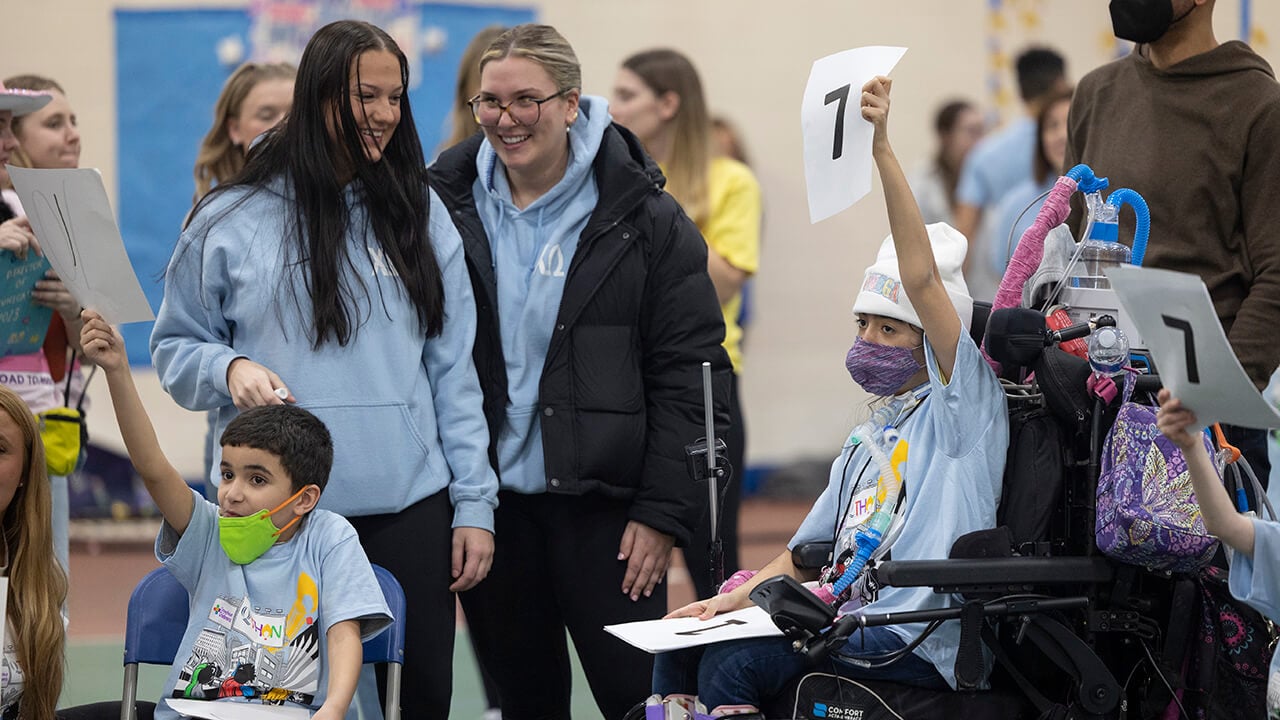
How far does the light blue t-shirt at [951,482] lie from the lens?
2.77 m

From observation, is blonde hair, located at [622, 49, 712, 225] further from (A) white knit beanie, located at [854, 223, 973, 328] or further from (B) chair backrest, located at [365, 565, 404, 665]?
(B) chair backrest, located at [365, 565, 404, 665]

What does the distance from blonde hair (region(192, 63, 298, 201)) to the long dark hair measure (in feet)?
4.14

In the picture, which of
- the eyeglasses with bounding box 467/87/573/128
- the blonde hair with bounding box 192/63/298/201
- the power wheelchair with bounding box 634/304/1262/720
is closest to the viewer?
A: the power wheelchair with bounding box 634/304/1262/720

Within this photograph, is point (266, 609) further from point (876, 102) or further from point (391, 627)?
point (876, 102)

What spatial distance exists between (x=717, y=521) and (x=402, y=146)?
987mm

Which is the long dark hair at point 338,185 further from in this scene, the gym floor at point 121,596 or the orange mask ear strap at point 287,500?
the gym floor at point 121,596

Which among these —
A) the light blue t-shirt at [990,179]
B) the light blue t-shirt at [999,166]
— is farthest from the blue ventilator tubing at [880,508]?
the light blue t-shirt at [999,166]

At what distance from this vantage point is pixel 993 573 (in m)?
2.58

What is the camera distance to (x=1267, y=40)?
26.0 ft

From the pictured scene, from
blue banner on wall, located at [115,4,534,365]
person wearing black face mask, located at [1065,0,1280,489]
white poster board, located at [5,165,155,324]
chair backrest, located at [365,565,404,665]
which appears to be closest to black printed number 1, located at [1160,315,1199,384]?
person wearing black face mask, located at [1065,0,1280,489]

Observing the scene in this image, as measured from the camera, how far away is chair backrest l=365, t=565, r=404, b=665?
9.45 ft

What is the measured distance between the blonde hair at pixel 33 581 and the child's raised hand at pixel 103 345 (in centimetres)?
31

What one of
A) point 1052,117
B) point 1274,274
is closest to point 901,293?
point 1274,274

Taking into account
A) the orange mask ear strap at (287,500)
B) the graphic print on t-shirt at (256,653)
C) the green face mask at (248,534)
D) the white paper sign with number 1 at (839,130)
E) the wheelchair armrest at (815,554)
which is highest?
the white paper sign with number 1 at (839,130)
